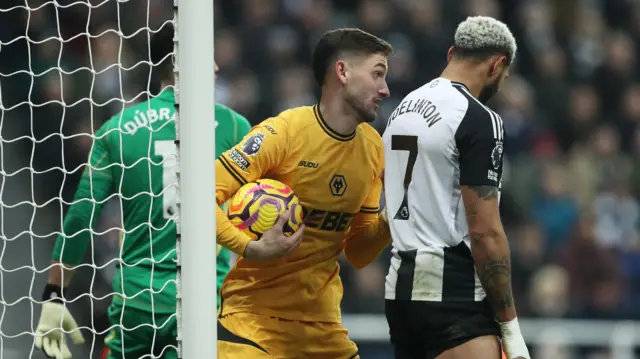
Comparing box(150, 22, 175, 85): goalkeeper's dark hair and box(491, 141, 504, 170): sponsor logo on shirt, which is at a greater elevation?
Result: box(150, 22, 175, 85): goalkeeper's dark hair

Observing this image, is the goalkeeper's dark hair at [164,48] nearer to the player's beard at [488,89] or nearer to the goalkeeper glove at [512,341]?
the player's beard at [488,89]

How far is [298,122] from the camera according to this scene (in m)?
4.64

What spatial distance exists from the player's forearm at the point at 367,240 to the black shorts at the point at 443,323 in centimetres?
52

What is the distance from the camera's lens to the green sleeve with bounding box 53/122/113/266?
511cm

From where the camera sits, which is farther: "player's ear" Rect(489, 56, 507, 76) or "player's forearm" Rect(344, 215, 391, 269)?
"player's forearm" Rect(344, 215, 391, 269)

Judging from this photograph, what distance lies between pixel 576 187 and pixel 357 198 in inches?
252

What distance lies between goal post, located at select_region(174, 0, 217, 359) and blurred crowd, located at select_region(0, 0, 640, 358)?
4523 millimetres

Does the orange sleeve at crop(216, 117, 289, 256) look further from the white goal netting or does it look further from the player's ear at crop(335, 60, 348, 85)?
the white goal netting

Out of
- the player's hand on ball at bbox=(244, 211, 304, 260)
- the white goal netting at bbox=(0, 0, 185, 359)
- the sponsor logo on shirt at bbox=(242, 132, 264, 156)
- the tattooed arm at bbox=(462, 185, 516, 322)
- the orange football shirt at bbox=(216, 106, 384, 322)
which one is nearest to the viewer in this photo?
the tattooed arm at bbox=(462, 185, 516, 322)

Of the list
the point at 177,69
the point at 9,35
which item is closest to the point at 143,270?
the point at 177,69

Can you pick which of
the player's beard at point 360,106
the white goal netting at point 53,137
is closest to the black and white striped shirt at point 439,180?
the player's beard at point 360,106

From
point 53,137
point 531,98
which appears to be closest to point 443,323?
point 53,137

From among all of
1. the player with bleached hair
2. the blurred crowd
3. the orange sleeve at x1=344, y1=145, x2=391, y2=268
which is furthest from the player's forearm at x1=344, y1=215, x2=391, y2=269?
the blurred crowd

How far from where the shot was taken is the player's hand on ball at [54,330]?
497cm
